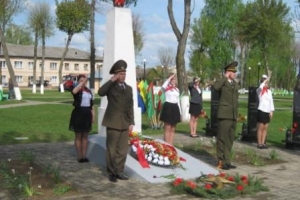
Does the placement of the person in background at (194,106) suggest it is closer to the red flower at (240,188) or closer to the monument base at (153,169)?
the monument base at (153,169)

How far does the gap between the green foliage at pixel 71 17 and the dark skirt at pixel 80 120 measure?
143ft

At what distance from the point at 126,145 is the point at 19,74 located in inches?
3796

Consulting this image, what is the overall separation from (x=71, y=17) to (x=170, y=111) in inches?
1735

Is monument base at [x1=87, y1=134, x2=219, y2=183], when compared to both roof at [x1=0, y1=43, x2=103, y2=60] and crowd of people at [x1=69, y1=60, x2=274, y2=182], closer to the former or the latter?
crowd of people at [x1=69, y1=60, x2=274, y2=182]

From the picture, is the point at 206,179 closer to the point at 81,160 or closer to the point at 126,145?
the point at 126,145

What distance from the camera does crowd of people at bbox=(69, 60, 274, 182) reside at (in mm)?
7902

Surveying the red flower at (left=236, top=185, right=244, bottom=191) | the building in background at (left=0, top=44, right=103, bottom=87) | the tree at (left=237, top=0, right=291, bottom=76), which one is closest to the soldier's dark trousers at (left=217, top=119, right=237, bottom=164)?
the red flower at (left=236, top=185, right=244, bottom=191)

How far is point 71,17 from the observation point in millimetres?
52969

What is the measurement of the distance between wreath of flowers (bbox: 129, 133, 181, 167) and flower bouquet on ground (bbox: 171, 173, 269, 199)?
89cm

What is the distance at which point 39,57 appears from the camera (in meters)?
99.9

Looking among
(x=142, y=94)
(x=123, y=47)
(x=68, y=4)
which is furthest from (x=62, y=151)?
(x=68, y=4)

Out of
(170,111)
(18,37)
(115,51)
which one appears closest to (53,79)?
(18,37)

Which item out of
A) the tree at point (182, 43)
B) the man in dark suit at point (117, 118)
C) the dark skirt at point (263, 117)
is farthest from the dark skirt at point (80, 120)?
the tree at point (182, 43)

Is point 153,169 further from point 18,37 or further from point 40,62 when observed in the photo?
point 18,37
